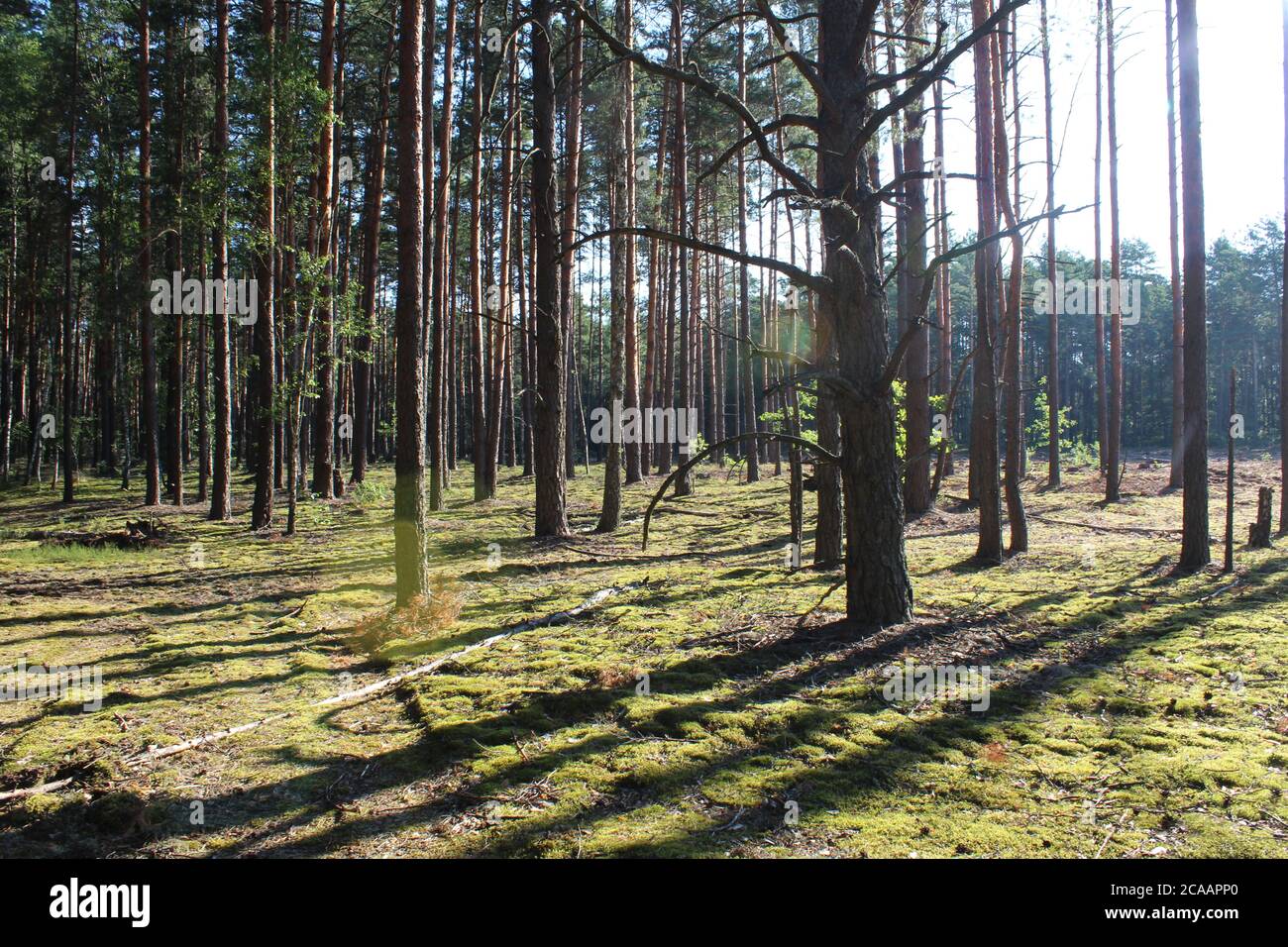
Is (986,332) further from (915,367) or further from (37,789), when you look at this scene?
(37,789)

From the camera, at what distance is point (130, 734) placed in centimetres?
500

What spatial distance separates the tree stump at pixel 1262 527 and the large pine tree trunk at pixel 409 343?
11594 mm

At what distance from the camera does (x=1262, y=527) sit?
1134 centimetres

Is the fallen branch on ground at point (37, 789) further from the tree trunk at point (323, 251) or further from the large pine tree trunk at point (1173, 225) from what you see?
the large pine tree trunk at point (1173, 225)

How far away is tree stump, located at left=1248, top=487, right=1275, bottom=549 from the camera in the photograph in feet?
36.9

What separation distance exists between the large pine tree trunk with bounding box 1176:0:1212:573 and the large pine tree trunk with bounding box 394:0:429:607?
9.34 meters

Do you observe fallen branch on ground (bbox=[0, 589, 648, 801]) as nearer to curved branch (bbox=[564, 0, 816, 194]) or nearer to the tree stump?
curved branch (bbox=[564, 0, 816, 194])

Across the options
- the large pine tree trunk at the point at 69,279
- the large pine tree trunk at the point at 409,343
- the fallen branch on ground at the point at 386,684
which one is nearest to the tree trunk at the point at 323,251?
the large pine tree trunk at the point at 409,343

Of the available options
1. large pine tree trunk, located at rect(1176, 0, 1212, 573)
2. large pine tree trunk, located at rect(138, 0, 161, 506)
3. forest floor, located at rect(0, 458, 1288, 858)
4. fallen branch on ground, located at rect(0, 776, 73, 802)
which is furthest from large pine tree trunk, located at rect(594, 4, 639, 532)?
large pine tree trunk, located at rect(138, 0, 161, 506)

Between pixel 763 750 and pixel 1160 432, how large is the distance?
65.7m

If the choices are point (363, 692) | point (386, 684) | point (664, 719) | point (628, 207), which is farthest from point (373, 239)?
point (664, 719)

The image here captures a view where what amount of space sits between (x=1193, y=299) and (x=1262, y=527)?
12.2 feet

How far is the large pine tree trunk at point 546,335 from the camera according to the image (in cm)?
1195
